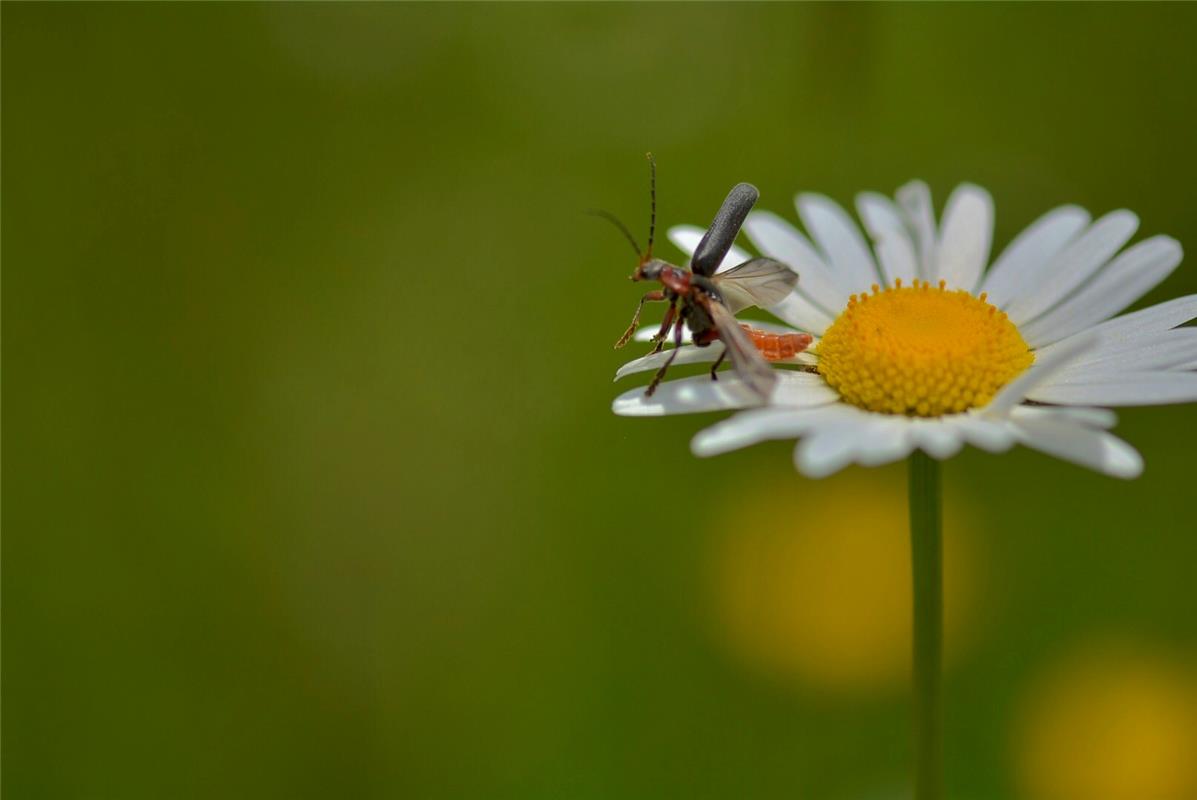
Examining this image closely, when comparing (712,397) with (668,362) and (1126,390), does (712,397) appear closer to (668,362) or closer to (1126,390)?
(668,362)

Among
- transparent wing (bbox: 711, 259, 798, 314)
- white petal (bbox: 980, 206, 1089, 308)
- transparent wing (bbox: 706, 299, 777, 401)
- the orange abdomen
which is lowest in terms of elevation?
transparent wing (bbox: 706, 299, 777, 401)

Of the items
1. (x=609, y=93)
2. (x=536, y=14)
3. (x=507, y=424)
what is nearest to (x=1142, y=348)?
(x=507, y=424)

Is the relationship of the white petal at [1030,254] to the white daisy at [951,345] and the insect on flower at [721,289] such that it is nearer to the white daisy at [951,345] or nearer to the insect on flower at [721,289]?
the white daisy at [951,345]

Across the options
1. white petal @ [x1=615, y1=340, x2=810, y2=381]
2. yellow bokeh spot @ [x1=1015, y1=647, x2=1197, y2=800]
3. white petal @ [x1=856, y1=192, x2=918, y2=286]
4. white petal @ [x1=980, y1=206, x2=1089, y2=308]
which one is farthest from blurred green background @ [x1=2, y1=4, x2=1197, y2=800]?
white petal @ [x1=615, y1=340, x2=810, y2=381]

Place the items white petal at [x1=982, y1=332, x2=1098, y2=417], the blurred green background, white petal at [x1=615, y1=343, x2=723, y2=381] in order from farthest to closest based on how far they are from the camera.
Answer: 1. the blurred green background
2. white petal at [x1=615, y1=343, x2=723, y2=381]
3. white petal at [x1=982, y1=332, x2=1098, y2=417]

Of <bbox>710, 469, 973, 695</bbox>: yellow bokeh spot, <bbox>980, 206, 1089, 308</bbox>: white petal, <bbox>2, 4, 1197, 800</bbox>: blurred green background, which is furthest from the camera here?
<bbox>710, 469, 973, 695</bbox>: yellow bokeh spot

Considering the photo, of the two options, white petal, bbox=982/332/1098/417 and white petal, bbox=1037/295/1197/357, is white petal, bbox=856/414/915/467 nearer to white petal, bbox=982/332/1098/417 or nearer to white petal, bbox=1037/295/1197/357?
white petal, bbox=982/332/1098/417

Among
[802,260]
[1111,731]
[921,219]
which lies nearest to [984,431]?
[802,260]
